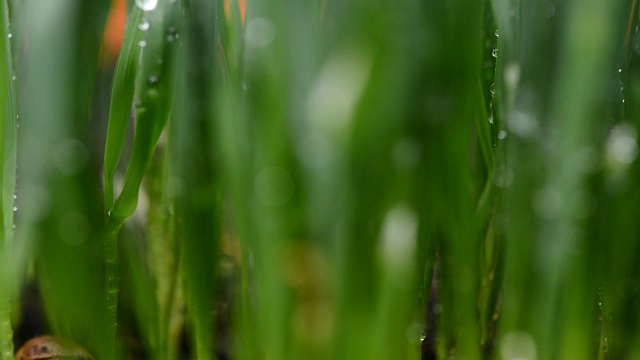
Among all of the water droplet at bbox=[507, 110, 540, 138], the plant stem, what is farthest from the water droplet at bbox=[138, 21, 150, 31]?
the water droplet at bbox=[507, 110, 540, 138]

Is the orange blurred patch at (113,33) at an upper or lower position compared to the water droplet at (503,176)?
upper

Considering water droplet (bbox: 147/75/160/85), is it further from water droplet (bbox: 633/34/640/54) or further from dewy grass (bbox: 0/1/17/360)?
water droplet (bbox: 633/34/640/54)

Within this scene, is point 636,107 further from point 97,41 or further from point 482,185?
point 97,41

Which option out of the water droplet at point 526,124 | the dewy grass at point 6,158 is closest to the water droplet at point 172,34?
Answer: the dewy grass at point 6,158

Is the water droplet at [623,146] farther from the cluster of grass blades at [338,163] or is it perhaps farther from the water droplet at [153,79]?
the water droplet at [153,79]

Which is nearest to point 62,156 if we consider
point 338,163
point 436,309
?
point 338,163

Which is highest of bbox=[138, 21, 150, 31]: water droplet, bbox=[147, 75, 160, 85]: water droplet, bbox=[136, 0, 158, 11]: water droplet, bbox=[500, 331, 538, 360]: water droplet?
bbox=[136, 0, 158, 11]: water droplet

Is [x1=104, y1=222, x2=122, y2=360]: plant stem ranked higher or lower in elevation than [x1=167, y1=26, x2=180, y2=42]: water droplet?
lower

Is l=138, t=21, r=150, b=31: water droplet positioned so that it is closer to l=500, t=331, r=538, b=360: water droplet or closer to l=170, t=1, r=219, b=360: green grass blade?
l=170, t=1, r=219, b=360: green grass blade
